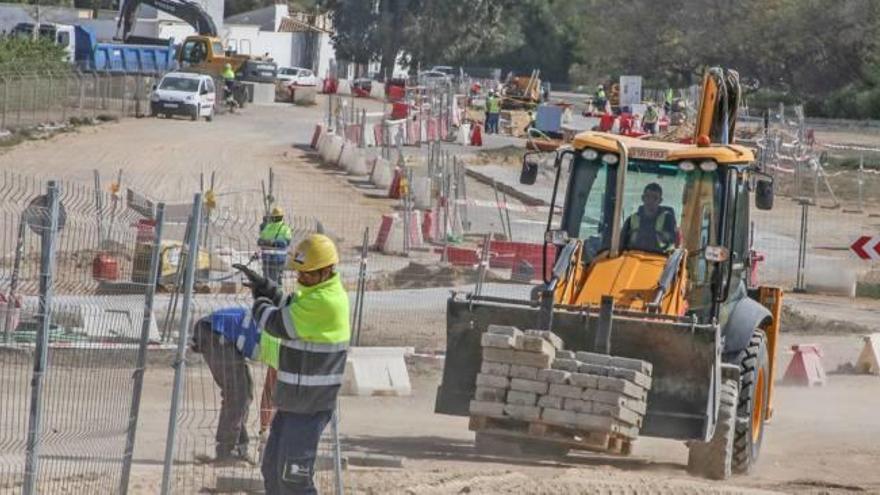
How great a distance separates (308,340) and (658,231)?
17.0ft

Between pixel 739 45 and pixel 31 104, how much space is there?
46877 mm

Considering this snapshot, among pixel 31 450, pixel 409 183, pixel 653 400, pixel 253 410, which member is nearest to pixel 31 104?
pixel 409 183

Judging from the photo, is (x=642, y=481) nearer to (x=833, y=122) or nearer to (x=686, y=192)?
(x=686, y=192)

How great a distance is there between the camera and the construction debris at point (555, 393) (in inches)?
510

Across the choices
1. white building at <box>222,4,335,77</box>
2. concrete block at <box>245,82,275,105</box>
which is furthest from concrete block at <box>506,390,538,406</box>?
white building at <box>222,4,335,77</box>

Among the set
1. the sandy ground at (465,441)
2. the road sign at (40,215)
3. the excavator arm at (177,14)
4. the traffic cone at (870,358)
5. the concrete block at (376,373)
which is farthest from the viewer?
the excavator arm at (177,14)

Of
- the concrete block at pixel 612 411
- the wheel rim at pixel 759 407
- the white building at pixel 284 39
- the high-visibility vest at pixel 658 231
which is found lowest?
the wheel rim at pixel 759 407

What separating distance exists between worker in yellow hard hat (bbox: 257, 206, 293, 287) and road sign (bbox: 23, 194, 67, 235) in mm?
1573

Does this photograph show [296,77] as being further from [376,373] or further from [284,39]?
[376,373]

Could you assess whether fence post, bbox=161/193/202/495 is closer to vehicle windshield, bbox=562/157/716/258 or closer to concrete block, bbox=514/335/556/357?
concrete block, bbox=514/335/556/357

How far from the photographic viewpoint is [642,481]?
13.0 metres

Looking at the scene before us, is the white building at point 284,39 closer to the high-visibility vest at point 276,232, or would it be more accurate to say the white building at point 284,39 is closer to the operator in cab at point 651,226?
the high-visibility vest at point 276,232

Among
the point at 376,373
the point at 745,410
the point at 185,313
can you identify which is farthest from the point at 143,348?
the point at 376,373

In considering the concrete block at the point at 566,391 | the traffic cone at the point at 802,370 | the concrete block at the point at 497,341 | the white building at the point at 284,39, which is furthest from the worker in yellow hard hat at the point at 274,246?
the white building at the point at 284,39
